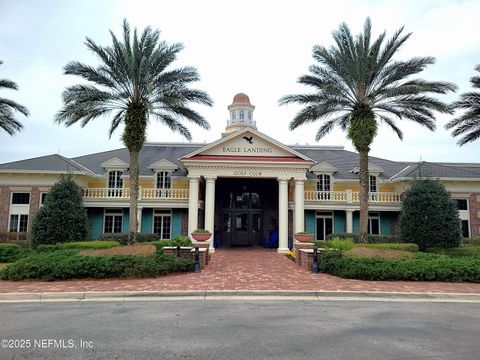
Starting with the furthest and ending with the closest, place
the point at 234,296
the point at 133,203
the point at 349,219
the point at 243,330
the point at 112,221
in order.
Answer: the point at 112,221 < the point at 349,219 < the point at 133,203 < the point at 234,296 < the point at 243,330

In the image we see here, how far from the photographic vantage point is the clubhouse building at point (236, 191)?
77.8ft

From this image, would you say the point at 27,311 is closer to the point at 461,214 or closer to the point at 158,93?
the point at 158,93

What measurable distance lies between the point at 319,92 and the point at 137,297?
16.5 metres

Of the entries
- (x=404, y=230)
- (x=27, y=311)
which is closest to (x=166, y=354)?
(x=27, y=311)

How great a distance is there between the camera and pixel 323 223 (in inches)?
1088

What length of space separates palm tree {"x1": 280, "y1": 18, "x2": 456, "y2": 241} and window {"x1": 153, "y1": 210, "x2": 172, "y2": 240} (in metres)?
12.7

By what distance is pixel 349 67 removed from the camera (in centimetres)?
2041

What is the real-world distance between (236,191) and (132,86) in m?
11.3

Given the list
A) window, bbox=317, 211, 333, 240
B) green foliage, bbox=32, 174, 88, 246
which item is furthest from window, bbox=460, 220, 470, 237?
green foliage, bbox=32, 174, 88, 246

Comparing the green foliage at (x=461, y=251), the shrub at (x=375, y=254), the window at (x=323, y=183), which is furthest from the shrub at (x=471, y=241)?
the shrub at (x=375, y=254)

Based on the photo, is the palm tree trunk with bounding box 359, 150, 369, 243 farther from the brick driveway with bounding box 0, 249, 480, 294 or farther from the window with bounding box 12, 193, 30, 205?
the window with bounding box 12, 193, 30, 205

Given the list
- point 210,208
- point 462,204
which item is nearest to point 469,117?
point 462,204

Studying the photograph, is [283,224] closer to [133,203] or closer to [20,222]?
[133,203]

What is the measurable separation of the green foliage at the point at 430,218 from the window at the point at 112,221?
19.0 meters
